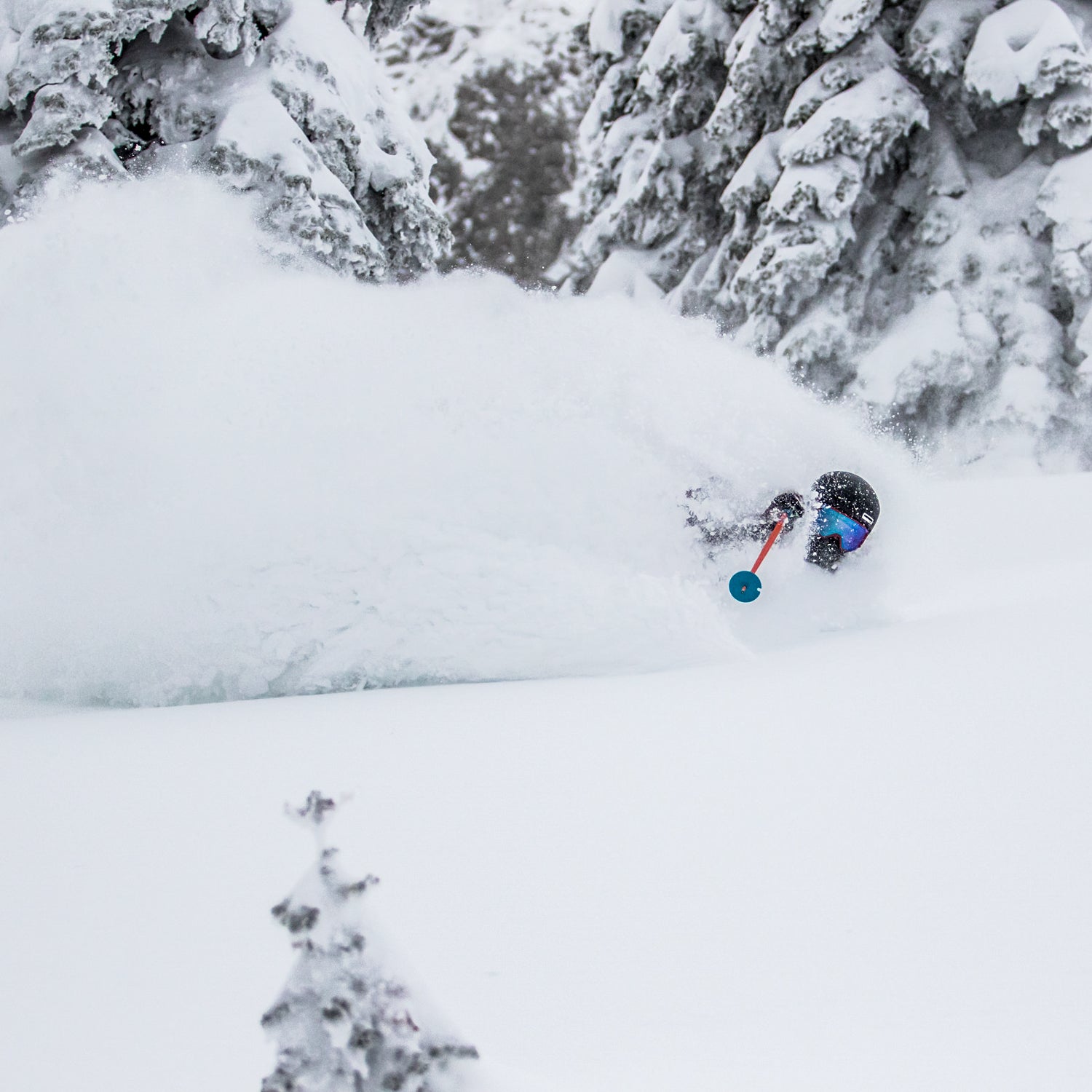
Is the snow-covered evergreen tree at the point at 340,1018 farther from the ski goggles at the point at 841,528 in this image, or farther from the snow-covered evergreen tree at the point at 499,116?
the snow-covered evergreen tree at the point at 499,116

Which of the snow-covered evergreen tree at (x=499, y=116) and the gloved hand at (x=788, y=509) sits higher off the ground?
the snow-covered evergreen tree at (x=499, y=116)

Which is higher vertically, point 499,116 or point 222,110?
point 499,116

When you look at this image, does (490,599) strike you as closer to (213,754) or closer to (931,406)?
(213,754)

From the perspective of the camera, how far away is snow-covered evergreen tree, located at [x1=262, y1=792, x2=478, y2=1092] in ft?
2.41

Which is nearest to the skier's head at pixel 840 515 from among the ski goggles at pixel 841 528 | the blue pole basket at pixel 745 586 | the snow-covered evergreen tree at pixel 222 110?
the ski goggles at pixel 841 528

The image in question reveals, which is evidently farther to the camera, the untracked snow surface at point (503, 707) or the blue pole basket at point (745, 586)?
the blue pole basket at point (745, 586)

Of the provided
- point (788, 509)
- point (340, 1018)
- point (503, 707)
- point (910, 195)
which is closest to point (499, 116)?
point (910, 195)

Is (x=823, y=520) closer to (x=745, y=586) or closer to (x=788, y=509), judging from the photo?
(x=788, y=509)

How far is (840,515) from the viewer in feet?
11.3

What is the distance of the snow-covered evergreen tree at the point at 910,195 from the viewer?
8.38 metres

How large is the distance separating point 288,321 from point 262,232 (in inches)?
154

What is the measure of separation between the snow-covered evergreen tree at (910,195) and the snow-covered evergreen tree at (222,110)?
369 centimetres

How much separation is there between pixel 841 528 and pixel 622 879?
231 centimetres

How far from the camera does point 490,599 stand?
310 centimetres
